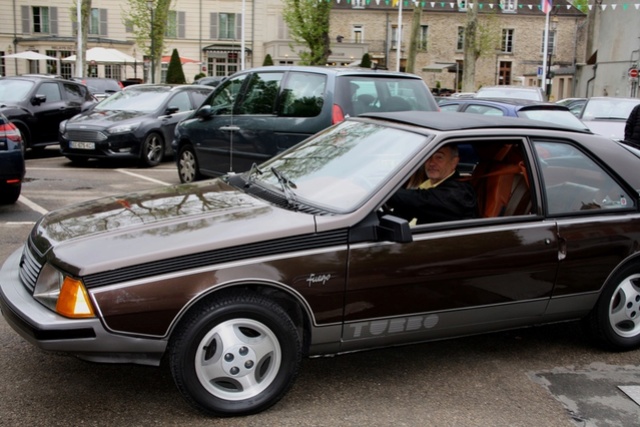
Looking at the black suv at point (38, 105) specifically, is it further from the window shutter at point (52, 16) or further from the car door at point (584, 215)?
the window shutter at point (52, 16)

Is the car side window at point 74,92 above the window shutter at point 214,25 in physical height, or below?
below

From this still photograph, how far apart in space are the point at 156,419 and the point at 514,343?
260 cm

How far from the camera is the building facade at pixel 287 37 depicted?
189 ft

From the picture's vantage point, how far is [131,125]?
1344 centimetres

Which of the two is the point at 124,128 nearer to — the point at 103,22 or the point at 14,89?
the point at 14,89

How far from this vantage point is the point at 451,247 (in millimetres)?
4129

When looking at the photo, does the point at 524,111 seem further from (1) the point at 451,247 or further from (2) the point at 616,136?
(1) the point at 451,247

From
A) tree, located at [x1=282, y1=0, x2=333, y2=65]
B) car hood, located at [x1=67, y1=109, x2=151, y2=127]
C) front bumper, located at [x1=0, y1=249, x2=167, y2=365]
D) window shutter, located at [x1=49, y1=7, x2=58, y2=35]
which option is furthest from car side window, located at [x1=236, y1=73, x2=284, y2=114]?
window shutter, located at [x1=49, y1=7, x2=58, y2=35]

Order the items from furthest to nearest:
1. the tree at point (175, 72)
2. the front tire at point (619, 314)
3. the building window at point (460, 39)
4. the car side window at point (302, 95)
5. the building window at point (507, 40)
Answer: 1. the building window at point (507, 40)
2. the building window at point (460, 39)
3. the tree at point (175, 72)
4. the car side window at point (302, 95)
5. the front tire at point (619, 314)

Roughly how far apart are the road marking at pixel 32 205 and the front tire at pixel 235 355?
584cm

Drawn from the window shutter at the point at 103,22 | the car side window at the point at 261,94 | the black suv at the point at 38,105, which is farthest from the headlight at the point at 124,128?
the window shutter at the point at 103,22

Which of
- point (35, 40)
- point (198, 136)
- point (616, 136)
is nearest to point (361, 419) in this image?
point (198, 136)

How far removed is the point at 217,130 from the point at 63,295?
6.80m

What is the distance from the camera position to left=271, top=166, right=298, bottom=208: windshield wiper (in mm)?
4152
